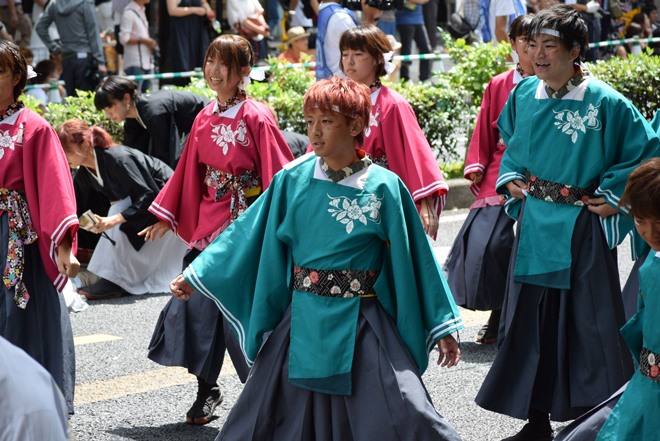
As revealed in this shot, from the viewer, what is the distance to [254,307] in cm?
310

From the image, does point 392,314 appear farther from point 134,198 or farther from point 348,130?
point 134,198

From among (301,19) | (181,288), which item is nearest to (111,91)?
(181,288)

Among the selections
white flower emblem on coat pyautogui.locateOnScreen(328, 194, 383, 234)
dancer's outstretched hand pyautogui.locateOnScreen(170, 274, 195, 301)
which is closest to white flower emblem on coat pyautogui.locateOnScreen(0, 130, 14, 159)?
dancer's outstretched hand pyautogui.locateOnScreen(170, 274, 195, 301)

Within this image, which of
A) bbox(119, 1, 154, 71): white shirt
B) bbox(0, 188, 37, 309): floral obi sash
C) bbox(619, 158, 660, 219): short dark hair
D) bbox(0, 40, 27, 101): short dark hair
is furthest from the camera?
bbox(119, 1, 154, 71): white shirt

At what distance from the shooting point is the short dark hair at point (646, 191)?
2500 millimetres

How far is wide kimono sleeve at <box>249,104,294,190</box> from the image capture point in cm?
409

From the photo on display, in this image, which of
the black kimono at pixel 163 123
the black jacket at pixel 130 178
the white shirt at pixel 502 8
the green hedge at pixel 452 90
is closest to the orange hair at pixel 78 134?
the black jacket at pixel 130 178

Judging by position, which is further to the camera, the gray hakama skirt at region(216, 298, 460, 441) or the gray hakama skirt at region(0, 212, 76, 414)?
the gray hakama skirt at region(0, 212, 76, 414)

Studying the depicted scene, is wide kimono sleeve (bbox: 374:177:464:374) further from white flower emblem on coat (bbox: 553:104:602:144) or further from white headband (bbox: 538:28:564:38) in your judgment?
white headband (bbox: 538:28:564:38)

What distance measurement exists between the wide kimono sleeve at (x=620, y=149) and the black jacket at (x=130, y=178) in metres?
3.55

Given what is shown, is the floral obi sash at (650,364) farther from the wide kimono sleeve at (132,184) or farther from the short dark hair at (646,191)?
the wide kimono sleeve at (132,184)

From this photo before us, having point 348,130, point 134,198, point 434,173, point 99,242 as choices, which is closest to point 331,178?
point 348,130

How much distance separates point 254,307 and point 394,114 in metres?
1.68

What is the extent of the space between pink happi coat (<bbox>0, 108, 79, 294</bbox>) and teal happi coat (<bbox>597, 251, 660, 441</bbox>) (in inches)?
85.9
